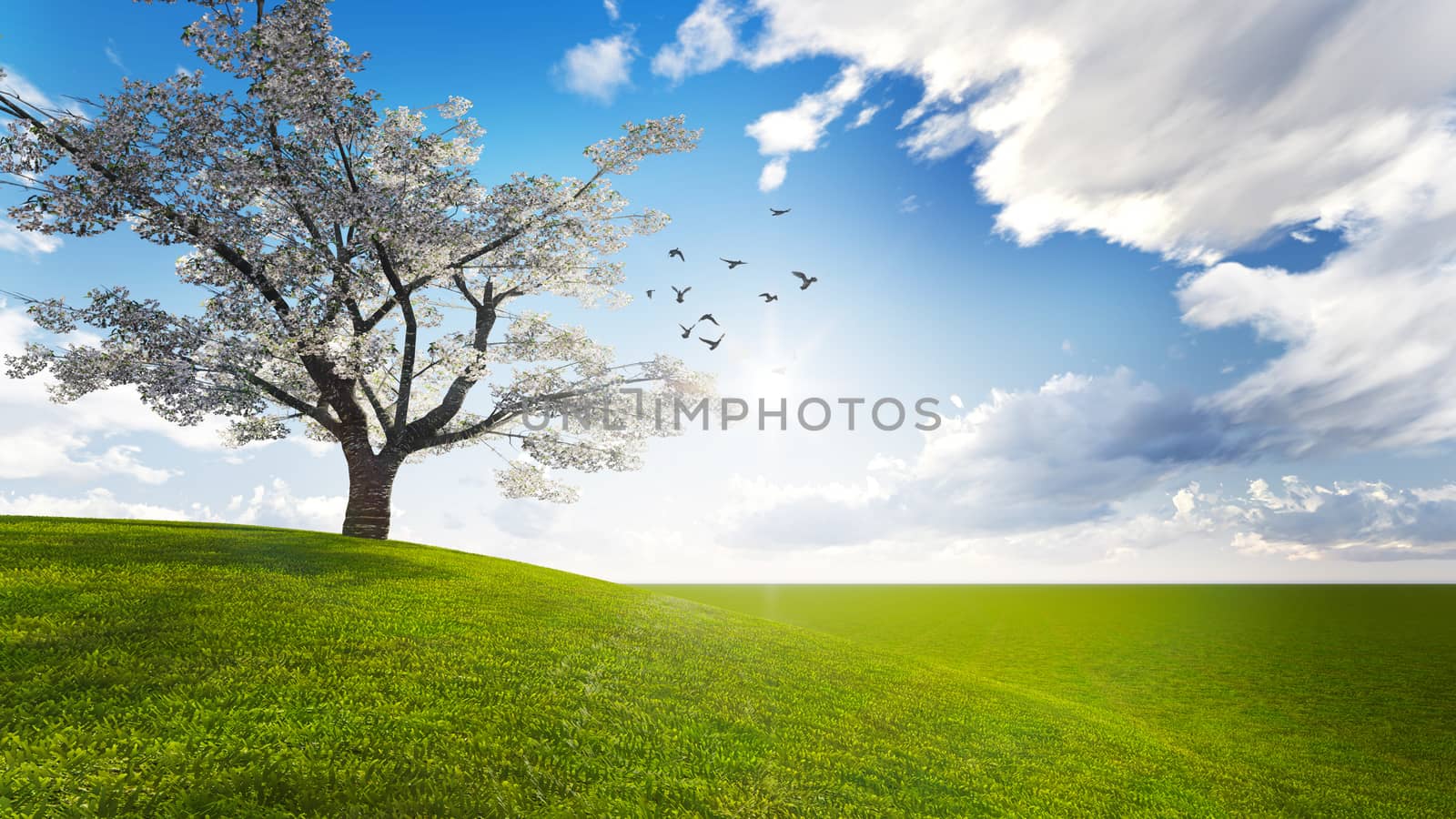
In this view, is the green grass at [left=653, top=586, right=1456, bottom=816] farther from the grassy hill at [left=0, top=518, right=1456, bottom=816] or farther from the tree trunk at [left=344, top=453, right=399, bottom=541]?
the tree trunk at [left=344, top=453, right=399, bottom=541]

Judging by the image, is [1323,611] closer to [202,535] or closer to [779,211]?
[779,211]

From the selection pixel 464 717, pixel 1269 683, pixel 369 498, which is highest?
pixel 369 498

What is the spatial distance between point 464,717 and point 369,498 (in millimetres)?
18694

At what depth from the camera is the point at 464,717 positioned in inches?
292

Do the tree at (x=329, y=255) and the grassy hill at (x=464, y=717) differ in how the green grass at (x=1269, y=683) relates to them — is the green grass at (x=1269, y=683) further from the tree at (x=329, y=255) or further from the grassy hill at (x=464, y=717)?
the tree at (x=329, y=255)

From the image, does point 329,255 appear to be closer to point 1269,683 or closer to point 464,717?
point 464,717

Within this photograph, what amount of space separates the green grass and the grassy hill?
850 millimetres

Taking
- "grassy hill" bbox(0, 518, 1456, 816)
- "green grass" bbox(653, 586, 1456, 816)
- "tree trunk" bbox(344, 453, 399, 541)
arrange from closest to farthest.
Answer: "grassy hill" bbox(0, 518, 1456, 816)
"green grass" bbox(653, 586, 1456, 816)
"tree trunk" bbox(344, 453, 399, 541)

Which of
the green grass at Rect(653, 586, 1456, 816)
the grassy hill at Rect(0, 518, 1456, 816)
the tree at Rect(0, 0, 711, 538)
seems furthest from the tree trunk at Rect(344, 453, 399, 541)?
the green grass at Rect(653, 586, 1456, 816)

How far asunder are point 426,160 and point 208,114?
18.4ft

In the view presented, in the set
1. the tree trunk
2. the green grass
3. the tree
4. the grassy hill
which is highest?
the tree

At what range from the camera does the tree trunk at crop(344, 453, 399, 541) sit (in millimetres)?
23344

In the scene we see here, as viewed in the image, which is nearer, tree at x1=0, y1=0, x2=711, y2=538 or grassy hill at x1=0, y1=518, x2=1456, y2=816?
grassy hill at x1=0, y1=518, x2=1456, y2=816

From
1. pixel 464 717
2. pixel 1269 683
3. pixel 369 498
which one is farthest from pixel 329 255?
pixel 1269 683
